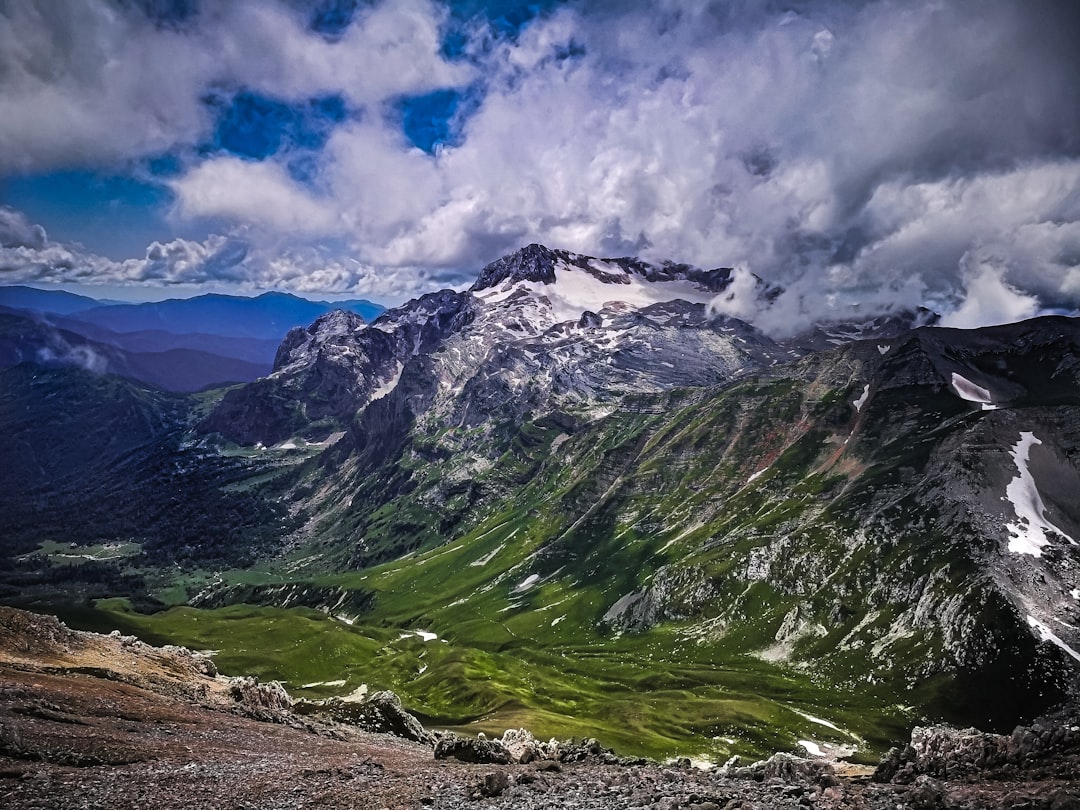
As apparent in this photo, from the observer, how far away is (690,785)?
32562mm

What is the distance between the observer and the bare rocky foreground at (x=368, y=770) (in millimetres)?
27406

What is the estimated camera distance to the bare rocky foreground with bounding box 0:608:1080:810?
2741 cm

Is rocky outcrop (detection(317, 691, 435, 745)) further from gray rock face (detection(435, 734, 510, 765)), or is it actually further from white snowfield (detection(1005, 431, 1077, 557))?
white snowfield (detection(1005, 431, 1077, 557))

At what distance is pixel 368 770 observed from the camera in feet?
125

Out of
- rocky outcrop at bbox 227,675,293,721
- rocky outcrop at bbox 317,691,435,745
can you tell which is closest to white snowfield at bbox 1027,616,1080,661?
rocky outcrop at bbox 317,691,435,745

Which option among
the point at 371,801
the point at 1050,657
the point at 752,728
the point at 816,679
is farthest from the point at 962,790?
the point at 816,679

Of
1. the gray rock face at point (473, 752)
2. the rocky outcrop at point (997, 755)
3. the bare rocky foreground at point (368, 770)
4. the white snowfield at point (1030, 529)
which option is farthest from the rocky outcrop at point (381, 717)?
the white snowfield at point (1030, 529)

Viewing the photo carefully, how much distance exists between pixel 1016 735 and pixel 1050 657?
150 meters

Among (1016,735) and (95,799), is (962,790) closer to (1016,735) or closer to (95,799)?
(1016,735)

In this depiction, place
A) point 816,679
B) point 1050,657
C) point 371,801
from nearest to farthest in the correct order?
point 371,801
point 1050,657
point 816,679

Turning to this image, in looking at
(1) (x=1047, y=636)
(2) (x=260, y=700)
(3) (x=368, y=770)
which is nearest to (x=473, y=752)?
(3) (x=368, y=770)

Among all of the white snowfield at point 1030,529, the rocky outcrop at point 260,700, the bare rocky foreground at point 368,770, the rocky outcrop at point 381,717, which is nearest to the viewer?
the bare rocky foreground at point 368,770

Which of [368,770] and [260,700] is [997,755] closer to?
[368,770]

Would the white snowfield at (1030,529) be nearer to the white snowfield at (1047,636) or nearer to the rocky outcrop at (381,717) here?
the white snowfield at (1047,636)
